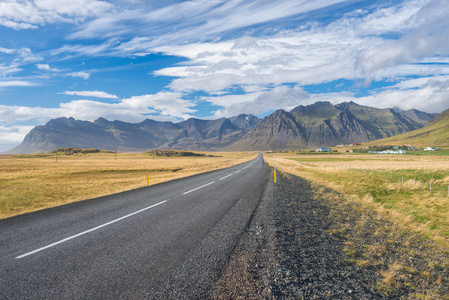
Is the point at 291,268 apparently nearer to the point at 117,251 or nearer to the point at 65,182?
the point at 117,251

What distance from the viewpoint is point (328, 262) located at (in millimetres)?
6121

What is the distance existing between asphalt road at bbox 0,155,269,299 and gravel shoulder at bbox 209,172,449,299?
0.60m

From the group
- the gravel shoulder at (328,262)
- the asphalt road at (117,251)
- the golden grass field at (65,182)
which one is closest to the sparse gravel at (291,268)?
the gravel shoulder at (328,262)

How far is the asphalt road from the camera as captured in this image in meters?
4.52

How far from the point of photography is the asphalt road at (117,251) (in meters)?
4.52

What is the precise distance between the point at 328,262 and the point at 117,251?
5.49 metres

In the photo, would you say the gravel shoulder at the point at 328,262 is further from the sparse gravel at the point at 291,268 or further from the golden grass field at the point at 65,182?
the golden grass field at the point at 65,182

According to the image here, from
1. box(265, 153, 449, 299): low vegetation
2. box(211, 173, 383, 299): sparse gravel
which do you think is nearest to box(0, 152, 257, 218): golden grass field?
box(211, 173, 383, 299): sparse gravel

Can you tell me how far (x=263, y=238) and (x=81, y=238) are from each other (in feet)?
18.2

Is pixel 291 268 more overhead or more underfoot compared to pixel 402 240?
more overhead

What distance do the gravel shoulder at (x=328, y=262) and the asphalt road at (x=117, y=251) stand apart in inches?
23.8

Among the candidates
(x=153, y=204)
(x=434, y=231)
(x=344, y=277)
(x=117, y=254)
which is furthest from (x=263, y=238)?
(x=434, y=231)

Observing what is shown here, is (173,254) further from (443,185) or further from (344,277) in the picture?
(443,185)

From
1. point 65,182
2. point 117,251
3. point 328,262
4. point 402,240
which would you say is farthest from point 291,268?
point 65,182
